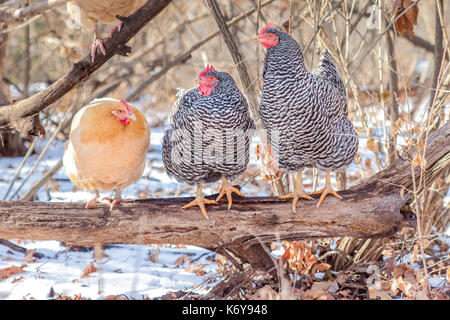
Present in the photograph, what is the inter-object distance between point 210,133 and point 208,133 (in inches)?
0.5

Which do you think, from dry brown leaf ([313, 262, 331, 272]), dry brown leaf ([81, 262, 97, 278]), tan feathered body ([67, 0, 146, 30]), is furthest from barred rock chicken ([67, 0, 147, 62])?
dry brown leaf ([313, 262, 331, 272])

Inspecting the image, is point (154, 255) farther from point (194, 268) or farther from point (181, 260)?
point (194, 268)

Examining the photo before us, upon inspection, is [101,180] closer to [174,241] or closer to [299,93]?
[174,241]

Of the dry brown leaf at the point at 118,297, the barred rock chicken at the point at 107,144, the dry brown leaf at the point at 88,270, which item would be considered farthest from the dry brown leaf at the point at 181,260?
the barred rock chicken at the point at 107,144

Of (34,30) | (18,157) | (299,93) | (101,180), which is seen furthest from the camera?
(34,30)

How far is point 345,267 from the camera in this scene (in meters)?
3.47

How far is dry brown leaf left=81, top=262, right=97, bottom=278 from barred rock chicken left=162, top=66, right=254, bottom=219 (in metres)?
1.17

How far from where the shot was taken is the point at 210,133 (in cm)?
282

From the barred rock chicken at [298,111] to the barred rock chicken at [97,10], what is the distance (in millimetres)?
1145

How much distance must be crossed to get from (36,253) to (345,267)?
247 centimetres

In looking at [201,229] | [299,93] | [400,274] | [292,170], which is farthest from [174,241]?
[400,274]

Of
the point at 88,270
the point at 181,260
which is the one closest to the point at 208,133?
the point at 181,260

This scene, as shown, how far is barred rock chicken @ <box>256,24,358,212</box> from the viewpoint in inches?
109

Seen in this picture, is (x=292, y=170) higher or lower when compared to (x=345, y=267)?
higher
